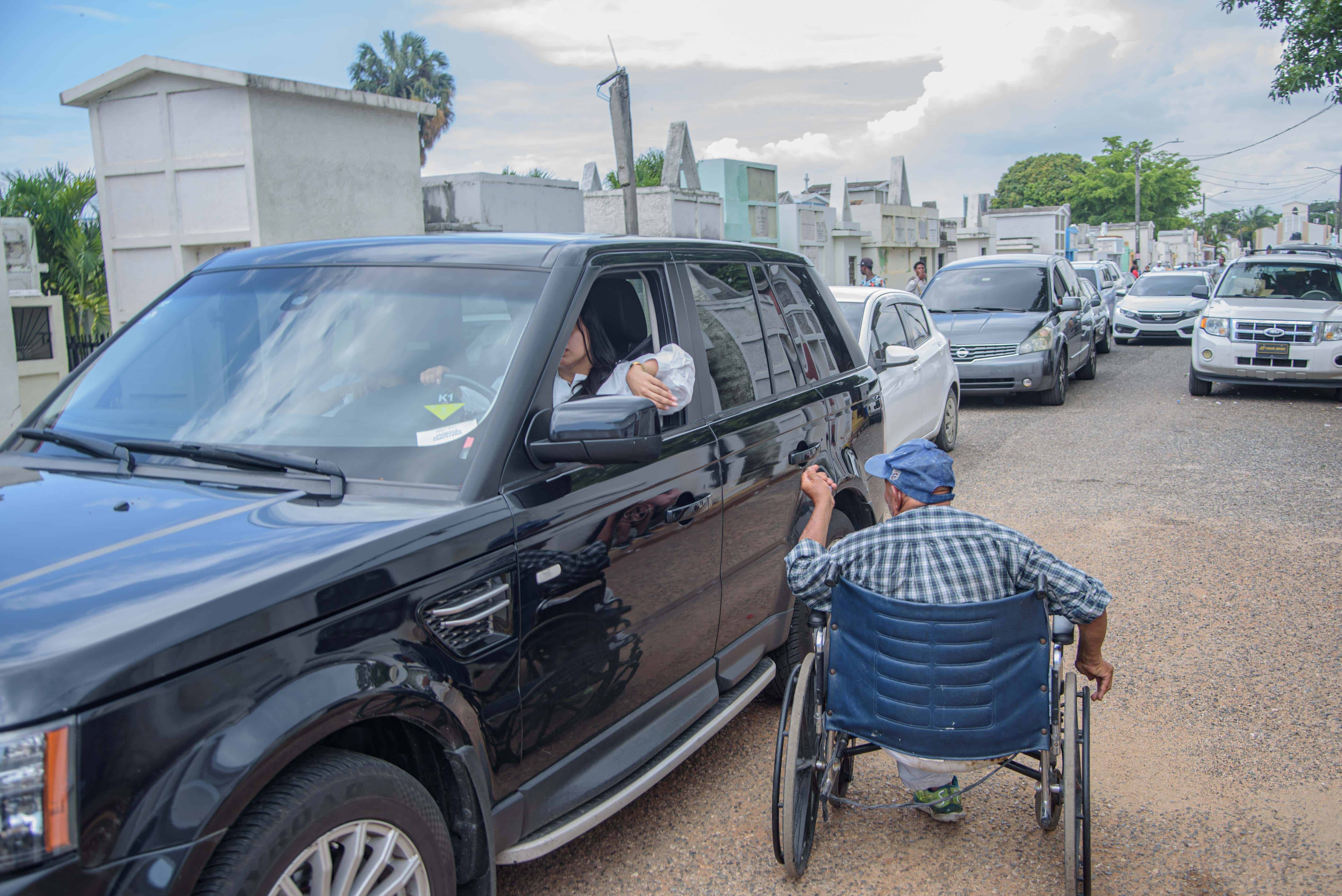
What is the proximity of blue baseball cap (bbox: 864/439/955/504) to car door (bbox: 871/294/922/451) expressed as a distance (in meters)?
4.70

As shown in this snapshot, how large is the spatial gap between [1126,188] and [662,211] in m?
66.2

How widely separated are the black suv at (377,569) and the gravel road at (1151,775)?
16.1 inches

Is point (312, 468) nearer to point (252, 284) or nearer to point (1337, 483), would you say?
point (252, 284)

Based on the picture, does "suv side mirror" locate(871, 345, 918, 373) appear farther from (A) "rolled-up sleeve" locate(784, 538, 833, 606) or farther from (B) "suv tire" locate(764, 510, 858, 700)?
(A) "rolled-up sleeve" locate(784, 538, 833, 606)

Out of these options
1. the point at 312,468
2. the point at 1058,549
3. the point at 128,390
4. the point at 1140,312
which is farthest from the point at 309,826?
the point at 1140,312

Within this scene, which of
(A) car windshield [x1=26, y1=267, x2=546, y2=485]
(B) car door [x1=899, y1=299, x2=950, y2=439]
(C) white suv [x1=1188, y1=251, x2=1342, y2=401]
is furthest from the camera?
(C) white suv [x1=1188, y1=251, x2=1342, y2=401]

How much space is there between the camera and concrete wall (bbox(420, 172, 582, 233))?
47.8 ft

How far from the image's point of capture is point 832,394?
4578 mm

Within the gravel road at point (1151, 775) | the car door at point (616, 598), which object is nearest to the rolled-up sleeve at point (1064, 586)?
the gravel road at point (1151, 775)

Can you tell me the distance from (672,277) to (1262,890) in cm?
268

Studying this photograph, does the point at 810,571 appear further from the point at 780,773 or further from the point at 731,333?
the point at 731,333

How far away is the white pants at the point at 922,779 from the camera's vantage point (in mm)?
3363

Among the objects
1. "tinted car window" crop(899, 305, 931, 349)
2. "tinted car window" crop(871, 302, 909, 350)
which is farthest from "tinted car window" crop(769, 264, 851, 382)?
"tinted car window" crop(899, 305, 931, 349)

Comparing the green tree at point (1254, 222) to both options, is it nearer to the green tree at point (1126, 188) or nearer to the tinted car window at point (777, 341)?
the green tree at point (1126, 188)
